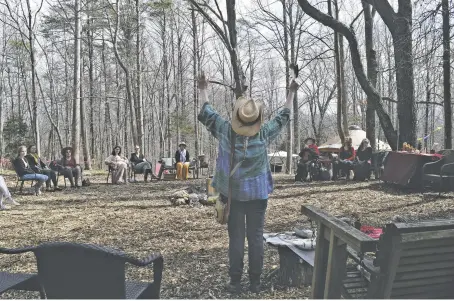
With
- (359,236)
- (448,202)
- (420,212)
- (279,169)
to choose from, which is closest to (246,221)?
(359,236)

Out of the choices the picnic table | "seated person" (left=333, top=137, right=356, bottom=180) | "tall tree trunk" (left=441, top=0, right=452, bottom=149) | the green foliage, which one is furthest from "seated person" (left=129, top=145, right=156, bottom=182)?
the green foliage

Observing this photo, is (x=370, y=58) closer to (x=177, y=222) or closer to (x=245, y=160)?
(x=177, y=222)

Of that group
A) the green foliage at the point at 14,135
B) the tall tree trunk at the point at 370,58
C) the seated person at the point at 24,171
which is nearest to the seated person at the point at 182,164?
the seated person at the point at 24,171

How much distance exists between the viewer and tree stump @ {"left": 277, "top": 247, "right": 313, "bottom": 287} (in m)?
3.48

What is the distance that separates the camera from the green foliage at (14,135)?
3091 centimetres

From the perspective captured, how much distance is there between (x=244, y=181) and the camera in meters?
3.34

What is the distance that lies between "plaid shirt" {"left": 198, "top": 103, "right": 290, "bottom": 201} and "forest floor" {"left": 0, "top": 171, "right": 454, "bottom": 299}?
846mm

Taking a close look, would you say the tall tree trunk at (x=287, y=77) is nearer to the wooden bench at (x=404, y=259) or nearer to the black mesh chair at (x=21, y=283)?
the wooden bench at (x=404, y=259)

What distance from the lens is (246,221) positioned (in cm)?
348

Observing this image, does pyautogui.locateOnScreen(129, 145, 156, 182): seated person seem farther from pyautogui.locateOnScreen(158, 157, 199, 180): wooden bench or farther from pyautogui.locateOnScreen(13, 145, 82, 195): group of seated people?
pyautogui.locateOnScreen(13, 145, 82, 195): group of seated people

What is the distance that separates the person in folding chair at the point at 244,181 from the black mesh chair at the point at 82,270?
1.45 metres

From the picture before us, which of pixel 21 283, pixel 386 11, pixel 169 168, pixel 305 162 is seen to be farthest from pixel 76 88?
pixel 21 283

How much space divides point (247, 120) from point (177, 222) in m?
3.60

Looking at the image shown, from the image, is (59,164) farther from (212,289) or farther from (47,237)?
(212,289)
